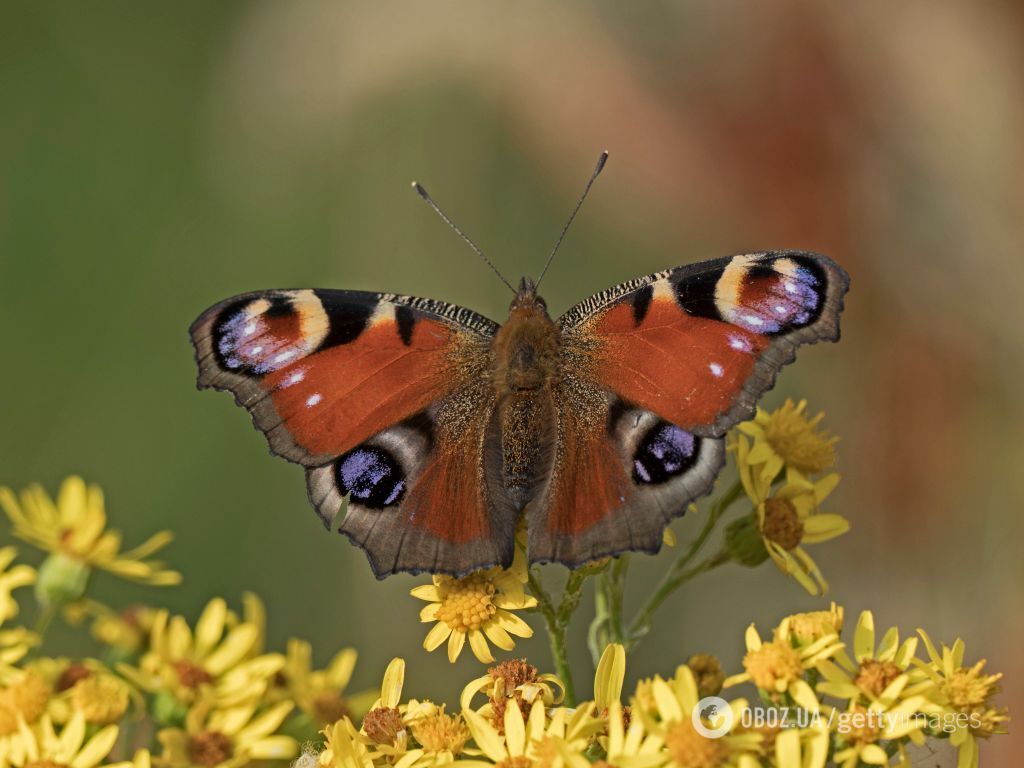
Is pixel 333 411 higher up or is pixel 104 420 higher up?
pixel 333 411

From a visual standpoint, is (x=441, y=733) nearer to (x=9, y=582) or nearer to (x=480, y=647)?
(x=480, y=647)

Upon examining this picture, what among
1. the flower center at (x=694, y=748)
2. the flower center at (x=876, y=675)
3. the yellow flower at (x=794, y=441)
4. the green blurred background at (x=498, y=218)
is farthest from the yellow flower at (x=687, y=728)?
the green blurred background at (x=498, y=218)

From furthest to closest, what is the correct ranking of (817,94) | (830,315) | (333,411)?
(817,94) < (333,411) < (830,315)

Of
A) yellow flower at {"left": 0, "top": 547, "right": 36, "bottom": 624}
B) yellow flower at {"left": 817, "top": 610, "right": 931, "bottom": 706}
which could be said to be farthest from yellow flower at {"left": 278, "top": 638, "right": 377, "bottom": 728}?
yellow flower at {"left": 817, "top": 610, "right": 931, "bottom": 706}

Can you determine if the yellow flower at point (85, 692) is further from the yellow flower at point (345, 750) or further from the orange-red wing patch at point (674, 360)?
the orange-red wing patch at point (674, 360)

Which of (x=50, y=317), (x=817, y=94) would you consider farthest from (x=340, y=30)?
(x=817, y=94)

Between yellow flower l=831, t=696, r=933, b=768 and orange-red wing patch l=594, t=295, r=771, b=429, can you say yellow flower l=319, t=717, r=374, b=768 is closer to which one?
yellow flower l=831, t=696, r=933, b=768

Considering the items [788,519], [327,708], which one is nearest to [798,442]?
[788,519]

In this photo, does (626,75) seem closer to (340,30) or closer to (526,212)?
(526,212)
